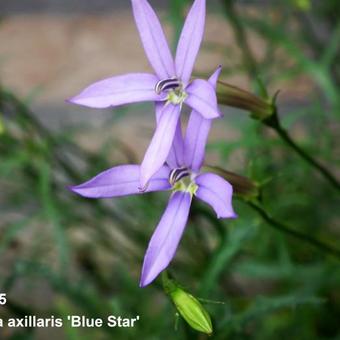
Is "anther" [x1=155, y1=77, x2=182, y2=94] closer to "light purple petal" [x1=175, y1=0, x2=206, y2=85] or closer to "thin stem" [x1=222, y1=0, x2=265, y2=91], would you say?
"light purple petal" [x1=175, y1=0, x2=206, y2=85]

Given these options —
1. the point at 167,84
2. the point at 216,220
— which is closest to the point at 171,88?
the point at 167,84

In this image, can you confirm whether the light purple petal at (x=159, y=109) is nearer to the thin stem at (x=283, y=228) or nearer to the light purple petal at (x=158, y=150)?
the light purple petal at (x=158, y=150)

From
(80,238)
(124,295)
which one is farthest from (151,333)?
(80,238)

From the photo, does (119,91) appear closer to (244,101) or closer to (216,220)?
(244,101)

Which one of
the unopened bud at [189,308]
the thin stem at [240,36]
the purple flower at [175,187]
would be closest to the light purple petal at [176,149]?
the purple flower at [175,187]

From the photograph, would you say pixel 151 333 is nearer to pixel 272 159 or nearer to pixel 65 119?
pixel 272 159
